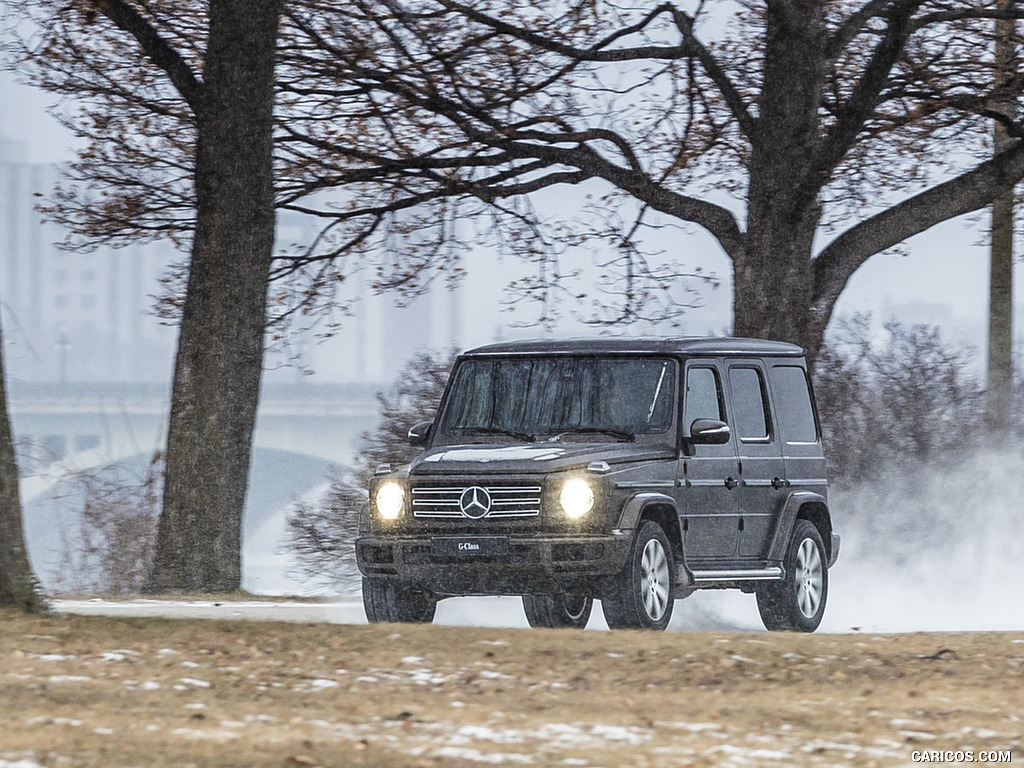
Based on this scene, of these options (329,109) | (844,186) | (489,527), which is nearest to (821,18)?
(844,186)

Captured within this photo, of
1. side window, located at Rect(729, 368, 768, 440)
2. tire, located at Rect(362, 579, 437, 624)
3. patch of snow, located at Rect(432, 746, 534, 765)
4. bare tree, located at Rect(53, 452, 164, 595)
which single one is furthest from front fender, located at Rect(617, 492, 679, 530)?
bare tree, located at Rect(53, 452, 164, 595)

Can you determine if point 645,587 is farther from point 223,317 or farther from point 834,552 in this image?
point 223,317

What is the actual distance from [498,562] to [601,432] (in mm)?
1356

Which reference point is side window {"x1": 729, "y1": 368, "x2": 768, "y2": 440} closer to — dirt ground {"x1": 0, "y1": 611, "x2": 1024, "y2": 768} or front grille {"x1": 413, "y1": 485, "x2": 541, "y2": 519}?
dirt ground {"x1": 0, "y1": 611, "x2": 1024, "y2": 768}

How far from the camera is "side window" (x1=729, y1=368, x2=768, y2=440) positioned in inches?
501

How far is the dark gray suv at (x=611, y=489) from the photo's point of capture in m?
11.1

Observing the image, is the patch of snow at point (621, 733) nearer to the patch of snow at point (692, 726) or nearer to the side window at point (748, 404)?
the patch of snow at point (692, 726)

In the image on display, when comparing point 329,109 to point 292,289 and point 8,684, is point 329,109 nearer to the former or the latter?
point 292,289

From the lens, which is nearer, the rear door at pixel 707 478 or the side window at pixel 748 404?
the rear door at pixel 707 478

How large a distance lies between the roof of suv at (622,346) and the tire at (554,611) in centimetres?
203

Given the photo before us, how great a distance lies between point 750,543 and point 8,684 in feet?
19.1

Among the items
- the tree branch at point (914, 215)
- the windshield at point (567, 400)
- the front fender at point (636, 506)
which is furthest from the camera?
the tree branch at point (914, 215)

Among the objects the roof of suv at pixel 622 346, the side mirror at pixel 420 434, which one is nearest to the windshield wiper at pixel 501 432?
the side mirror at pixel 420 434

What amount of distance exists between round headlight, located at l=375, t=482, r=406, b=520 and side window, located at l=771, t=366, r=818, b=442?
11.0 feet
